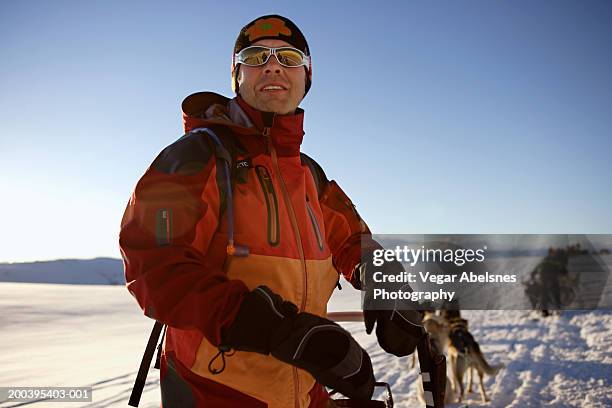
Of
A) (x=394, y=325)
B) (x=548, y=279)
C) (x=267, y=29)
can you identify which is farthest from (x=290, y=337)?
(x=548, y=279)

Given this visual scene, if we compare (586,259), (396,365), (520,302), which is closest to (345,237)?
(396,365)

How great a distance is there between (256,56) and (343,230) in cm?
78

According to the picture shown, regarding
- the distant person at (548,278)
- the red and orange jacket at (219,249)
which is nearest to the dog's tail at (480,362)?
the red and orange jacket at (219,249)

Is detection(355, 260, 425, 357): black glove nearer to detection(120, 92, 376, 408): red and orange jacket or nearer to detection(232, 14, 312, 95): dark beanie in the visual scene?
detection(120, 92, 376, 408): red and orange jacket

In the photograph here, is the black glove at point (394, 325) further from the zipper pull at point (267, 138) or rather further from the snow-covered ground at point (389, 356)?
the snow-covered ground at point (389, 356)

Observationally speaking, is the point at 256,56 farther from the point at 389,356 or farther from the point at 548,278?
the point at 548,278

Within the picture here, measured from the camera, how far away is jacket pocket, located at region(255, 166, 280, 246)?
1.49m

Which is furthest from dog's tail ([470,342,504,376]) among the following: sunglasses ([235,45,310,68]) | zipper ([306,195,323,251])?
sunglasses ([235,45,310,68])

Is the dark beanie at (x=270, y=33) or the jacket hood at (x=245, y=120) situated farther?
the dark beanie at (x=270, y=33)

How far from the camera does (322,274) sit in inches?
66.0

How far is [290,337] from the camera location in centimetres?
117

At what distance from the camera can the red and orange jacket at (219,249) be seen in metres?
1.20

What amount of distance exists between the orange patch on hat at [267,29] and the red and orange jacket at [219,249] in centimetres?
25

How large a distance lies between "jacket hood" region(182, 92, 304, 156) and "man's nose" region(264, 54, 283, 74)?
14 centimetres
